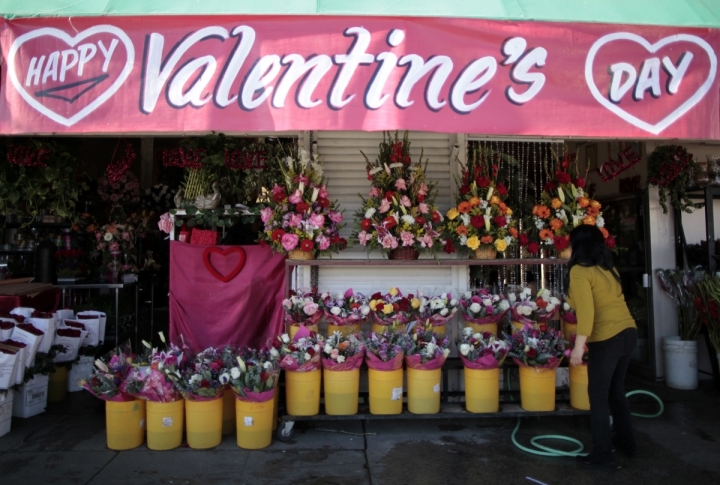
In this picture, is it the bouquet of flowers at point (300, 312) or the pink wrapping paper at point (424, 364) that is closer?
the pink wrapping paper at point (424, 364)

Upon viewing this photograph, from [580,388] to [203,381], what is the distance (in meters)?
3.12

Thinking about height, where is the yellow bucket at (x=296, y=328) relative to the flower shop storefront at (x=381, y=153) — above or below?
below

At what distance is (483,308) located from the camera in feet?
17.4

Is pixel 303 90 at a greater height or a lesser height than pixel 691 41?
lesser

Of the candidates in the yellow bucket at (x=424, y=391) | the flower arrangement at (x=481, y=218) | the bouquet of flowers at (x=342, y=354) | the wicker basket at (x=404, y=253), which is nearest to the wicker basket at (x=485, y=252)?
the flower arrangement at (x=481, y=218)

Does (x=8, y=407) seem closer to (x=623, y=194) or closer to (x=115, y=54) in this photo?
(x=115, y=54)

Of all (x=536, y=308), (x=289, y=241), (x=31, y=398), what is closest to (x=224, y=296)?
(x=289, y=241)

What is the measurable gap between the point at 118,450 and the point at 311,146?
322cm

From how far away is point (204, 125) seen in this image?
383 cm

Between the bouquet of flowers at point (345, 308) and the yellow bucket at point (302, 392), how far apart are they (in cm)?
57

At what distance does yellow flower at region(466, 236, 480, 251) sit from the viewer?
5.30m

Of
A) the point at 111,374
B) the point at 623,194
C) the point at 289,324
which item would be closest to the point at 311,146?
the point at 289,324

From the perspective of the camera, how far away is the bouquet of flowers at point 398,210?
529 cm

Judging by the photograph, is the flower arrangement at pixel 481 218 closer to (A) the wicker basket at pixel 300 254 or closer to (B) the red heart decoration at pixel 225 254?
(A) the wicker basket at pixel 300 254
